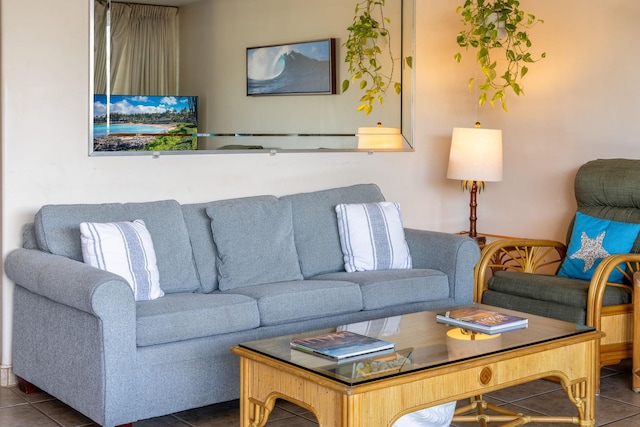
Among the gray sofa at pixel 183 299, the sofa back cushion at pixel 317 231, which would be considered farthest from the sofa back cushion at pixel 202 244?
the sofa back cushion at pixel 317 231

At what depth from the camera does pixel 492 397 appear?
13.4 feet

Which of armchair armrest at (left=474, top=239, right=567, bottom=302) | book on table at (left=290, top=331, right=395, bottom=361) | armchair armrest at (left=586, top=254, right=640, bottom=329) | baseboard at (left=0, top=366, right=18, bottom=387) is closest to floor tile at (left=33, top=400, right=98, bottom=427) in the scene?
baseboard at (left=0, top=366, right=18, bottom=387)

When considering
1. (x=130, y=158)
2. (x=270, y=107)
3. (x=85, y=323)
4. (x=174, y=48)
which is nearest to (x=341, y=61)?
(x=270, y=107)

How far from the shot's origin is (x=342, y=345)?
3025mm

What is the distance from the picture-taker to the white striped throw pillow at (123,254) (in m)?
3.72

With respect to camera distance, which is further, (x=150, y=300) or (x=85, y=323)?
(x=150, y=300)

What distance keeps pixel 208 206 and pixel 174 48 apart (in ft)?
2.72

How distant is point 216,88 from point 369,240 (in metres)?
1.12

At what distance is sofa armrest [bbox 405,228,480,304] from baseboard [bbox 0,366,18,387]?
6.88 feet

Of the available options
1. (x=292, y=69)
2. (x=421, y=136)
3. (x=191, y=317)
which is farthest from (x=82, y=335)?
(x=421, y=136)

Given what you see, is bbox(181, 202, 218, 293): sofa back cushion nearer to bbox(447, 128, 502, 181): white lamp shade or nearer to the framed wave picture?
the framed wave picture

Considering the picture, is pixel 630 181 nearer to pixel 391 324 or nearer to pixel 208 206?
pixel 391 324

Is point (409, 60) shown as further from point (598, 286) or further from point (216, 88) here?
point (598, 286)

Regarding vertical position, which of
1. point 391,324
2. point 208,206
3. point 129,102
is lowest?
point 391,324
